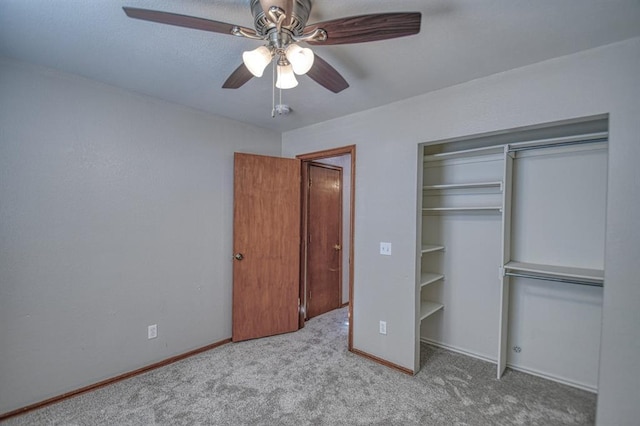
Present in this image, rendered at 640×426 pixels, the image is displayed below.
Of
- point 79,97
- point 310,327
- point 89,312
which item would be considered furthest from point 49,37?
point 310,327

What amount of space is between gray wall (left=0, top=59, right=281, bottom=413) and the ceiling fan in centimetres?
150

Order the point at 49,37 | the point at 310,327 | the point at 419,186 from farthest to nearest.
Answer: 1. the point at 310,327
2. the point at 419,186
3. the point at 49,37

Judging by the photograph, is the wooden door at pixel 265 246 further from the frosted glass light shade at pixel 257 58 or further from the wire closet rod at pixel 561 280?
the wire closet rod at pixel 561 280

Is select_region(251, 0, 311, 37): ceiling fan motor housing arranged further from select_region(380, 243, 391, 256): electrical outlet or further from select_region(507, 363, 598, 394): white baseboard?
select_region(507, 363, 598, 394): white baseboard

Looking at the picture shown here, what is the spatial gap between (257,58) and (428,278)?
2416 millimetres

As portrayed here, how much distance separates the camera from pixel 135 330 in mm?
2436

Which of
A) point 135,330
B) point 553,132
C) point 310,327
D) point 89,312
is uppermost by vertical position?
point 553,132

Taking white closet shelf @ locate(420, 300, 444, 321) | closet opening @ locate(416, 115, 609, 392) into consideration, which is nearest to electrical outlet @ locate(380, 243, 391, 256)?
closet opening @ locate(416, 115, 609, 392)

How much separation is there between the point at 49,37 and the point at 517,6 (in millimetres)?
2548

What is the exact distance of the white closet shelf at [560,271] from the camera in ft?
6.59

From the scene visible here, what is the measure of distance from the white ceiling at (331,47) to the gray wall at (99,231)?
317 mm

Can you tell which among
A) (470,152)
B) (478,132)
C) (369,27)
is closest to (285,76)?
(369,27)

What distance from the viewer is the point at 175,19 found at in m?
1.17

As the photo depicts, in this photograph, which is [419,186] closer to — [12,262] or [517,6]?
[517,6]
